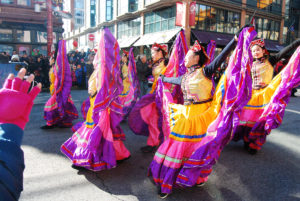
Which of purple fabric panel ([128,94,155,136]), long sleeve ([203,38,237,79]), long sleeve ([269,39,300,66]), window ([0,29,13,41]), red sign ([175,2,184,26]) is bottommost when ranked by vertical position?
purple fabric panel ([128,94,155,136])

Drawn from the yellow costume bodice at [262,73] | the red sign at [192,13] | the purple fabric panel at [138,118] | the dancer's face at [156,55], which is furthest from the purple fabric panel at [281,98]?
the red sign at [192,13]

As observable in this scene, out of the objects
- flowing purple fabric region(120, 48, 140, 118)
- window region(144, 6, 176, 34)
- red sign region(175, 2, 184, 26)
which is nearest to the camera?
flowing purple fabric region(120, 48, 140, 118)

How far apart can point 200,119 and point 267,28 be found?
79.8 feet

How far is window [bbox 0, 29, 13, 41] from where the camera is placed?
18344 millimetres

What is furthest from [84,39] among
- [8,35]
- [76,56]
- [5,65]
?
[5,65]

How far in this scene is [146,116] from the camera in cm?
383

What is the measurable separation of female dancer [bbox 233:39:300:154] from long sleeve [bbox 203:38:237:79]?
1.60 m

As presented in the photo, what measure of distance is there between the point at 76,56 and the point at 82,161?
12375 mm

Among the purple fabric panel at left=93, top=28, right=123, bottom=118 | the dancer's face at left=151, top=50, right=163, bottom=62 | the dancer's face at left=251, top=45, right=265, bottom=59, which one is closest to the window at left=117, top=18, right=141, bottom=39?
the dancer's face at left=151, top=50, right=163, bottom=62

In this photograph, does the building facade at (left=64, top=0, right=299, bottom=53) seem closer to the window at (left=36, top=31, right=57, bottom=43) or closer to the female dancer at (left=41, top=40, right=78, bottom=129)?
the window at (left=36, top=31, right=57, bottom=43)

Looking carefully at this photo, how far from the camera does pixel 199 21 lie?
60.8 ft

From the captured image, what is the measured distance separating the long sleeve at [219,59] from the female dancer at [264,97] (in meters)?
1.60

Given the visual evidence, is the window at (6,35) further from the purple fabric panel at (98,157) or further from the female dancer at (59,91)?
the purple fabric panel at (98,157)

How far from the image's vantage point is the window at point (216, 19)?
18.5 metres
